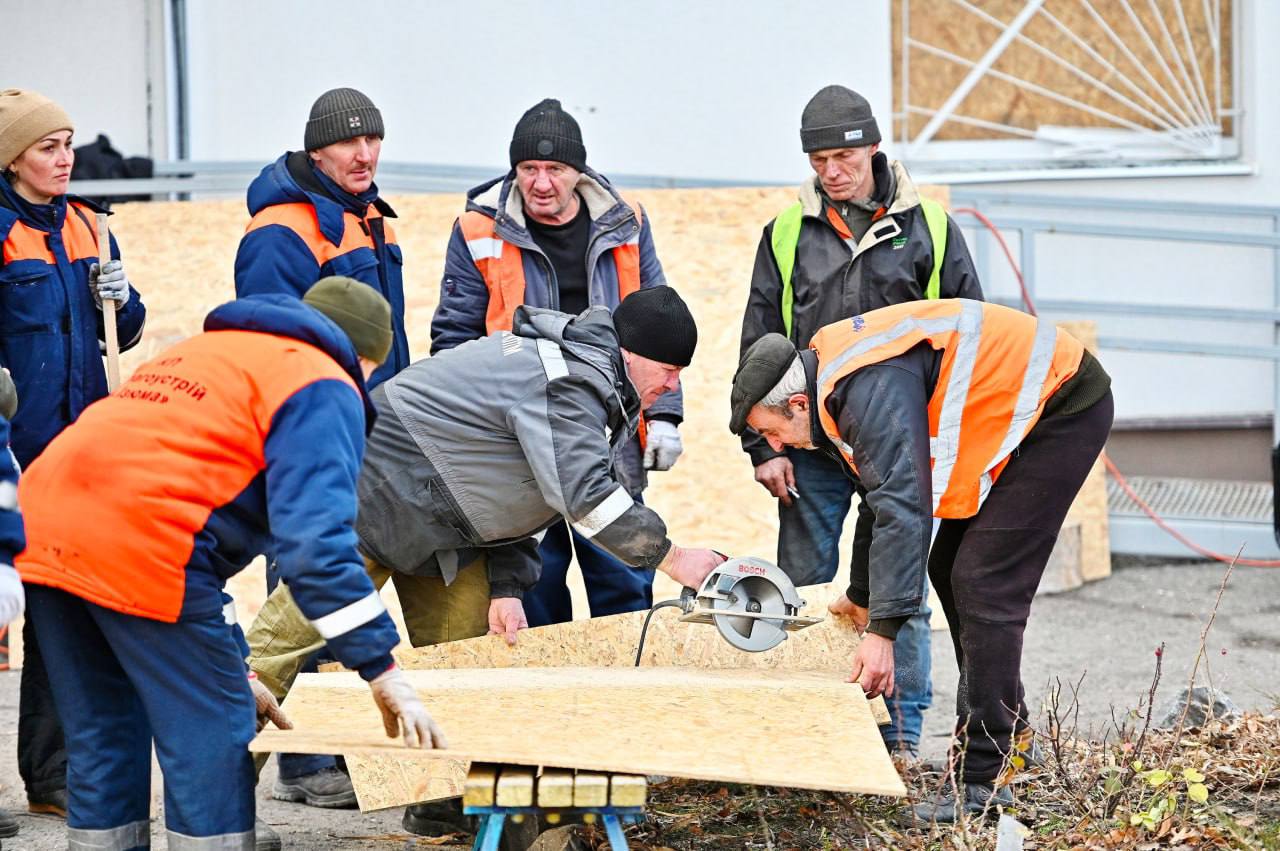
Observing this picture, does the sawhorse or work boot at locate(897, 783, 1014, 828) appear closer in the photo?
the sawhorse

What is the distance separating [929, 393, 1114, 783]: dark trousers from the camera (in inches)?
165

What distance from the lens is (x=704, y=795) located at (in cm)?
461

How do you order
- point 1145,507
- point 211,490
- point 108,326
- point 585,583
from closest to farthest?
point 211,490
point 108,326
point 585,583
point 1145,507

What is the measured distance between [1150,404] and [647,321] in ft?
20.0

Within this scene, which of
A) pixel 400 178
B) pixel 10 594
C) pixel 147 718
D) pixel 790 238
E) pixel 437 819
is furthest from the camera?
pixel 400 178

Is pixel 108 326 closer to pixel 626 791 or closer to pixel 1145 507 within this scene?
pixel 626 791

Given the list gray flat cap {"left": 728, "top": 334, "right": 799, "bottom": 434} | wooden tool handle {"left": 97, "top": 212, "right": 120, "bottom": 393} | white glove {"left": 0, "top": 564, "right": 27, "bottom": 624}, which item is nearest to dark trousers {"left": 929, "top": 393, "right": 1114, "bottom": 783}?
gray flat cap {"left": 728, "top": 334, "right": 799, "bottom": 434}

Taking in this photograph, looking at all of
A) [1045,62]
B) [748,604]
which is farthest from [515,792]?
[1045,62]

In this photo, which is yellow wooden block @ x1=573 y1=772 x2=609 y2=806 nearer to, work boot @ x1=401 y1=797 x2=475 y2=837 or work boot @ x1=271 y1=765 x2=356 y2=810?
work boot @ x1=401 y1=797 x2=475 y2=837

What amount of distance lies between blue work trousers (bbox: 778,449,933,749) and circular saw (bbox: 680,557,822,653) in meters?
0.85

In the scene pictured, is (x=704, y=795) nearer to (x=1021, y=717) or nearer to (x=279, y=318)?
(x=1021, y=717)

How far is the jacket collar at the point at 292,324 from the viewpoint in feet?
10.3

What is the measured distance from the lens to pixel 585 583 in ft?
16.2

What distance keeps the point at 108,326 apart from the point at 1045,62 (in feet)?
21.6
